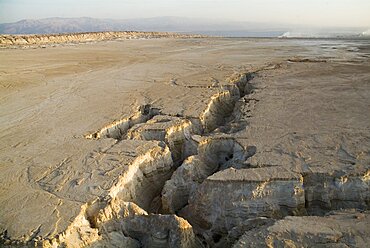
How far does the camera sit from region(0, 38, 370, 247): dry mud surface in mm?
3270

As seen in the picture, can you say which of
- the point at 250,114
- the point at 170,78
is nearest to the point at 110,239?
the point at 250,114

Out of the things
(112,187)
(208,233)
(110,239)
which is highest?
(112,187)

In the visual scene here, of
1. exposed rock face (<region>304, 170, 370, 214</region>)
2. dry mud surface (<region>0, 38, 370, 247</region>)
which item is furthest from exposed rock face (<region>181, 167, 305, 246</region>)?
exposed rock face (<region>304, 170, 370, 214</region>)

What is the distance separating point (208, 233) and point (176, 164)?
158 centimetres

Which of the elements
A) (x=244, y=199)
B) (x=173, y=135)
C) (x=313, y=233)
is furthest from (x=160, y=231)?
(x=173, y=135)

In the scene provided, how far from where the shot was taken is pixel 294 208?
3723 millimetres

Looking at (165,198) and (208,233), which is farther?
(165,198)

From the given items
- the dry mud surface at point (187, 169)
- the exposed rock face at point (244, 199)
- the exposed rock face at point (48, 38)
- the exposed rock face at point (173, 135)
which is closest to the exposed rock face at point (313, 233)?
the dry mud surface at point (187, 169)

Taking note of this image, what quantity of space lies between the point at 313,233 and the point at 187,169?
6.51 ft

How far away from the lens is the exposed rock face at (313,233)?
283 centimetres

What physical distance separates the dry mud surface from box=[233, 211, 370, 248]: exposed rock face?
1 cm

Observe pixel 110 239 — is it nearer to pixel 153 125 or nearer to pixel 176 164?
pixel 176 164

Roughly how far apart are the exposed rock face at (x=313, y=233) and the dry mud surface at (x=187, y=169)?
0.01 meters

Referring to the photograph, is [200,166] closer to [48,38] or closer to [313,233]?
[313,233]
